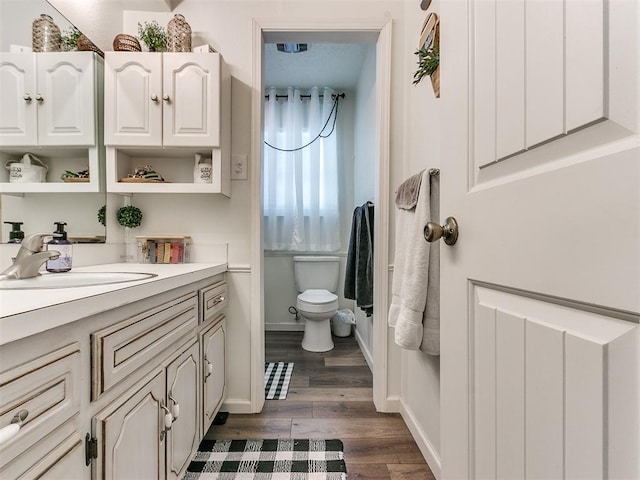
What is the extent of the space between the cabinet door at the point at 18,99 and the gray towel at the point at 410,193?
4.71 ft

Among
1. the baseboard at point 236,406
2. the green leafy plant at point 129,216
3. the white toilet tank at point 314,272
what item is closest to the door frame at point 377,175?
the baseboard at point 236,406

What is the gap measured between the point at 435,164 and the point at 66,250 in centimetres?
146

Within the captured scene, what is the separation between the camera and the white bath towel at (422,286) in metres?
1.07

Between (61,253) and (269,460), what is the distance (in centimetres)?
116

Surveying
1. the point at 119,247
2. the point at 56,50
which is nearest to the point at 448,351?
the point at 119,247

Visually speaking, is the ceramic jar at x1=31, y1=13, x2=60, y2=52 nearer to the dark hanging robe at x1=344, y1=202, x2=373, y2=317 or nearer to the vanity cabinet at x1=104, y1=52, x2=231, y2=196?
the vanity cabinet at x1=104, y1=52, x2=231, y2=196

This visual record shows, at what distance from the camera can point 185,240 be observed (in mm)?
1580

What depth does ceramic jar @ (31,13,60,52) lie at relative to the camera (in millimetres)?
1077

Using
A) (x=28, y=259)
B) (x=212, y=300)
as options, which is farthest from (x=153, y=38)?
(x=212, y=300)

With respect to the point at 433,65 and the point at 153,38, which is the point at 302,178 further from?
the point at 433,65

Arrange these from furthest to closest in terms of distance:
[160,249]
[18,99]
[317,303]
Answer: [317,303]
[160,249]
[18,99]

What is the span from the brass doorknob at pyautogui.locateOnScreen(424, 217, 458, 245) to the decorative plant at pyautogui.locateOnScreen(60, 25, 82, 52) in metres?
1.61

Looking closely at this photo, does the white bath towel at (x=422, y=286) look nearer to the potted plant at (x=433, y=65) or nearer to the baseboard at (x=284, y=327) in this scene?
the potted plant at (x=433, y=65)

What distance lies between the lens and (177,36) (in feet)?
4.66
